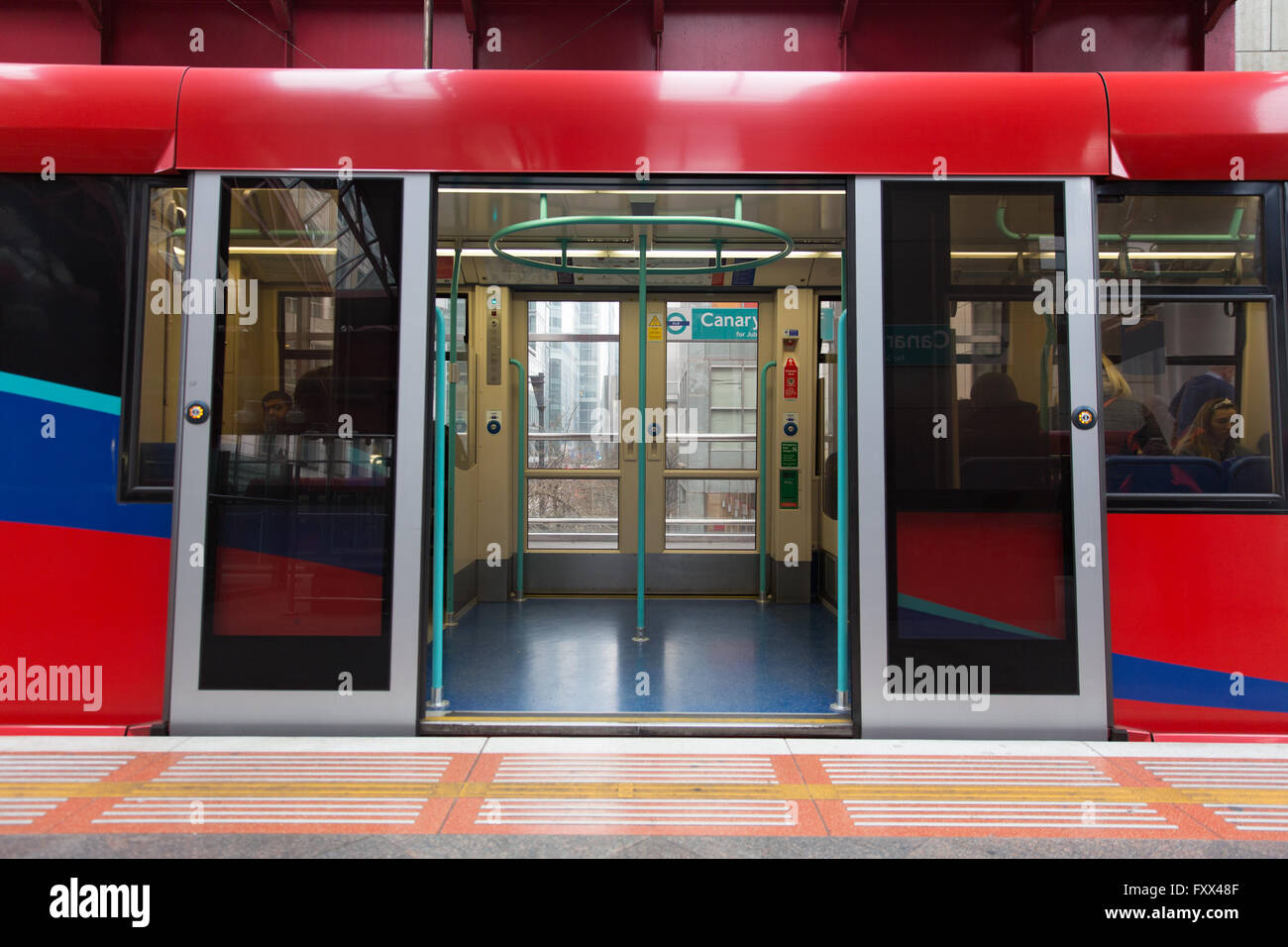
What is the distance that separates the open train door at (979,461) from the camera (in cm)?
261

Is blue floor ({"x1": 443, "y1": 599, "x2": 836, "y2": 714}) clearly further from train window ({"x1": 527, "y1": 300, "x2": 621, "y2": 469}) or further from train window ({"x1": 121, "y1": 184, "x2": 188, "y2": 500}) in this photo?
train window ({"x1": 121, "y1": 184, "x2": 188, "y2": 500})

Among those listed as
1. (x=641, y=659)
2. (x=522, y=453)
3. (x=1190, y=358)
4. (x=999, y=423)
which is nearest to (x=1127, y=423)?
(x=1190, y=358)

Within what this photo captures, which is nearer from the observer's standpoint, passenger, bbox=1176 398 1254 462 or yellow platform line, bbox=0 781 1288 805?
yellow platform line, bbox=0 781 1288 805

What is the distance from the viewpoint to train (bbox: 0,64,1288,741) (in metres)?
2.60

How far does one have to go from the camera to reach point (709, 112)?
8.77 feet

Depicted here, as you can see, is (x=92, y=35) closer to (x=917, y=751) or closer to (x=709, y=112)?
(x=709, y=112)

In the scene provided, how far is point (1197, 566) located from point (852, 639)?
50.1 inches

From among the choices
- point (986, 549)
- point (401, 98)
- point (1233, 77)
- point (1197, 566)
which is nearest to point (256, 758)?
point (401, 98)

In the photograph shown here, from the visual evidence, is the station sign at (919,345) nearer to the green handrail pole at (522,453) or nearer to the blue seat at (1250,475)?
the blue seat at (1250,475)

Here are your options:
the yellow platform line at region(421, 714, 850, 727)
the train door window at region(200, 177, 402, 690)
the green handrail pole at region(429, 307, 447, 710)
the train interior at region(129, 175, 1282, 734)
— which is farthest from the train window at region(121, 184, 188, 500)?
the yellow platform line at region(421, 714, 850, 727)

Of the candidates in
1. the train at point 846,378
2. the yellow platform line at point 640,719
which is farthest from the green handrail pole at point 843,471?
the yellow platform line at point 640,719

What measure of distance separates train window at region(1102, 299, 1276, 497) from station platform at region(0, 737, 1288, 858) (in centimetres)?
95

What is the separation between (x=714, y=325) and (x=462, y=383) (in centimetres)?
188

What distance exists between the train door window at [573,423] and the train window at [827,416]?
1.48m
